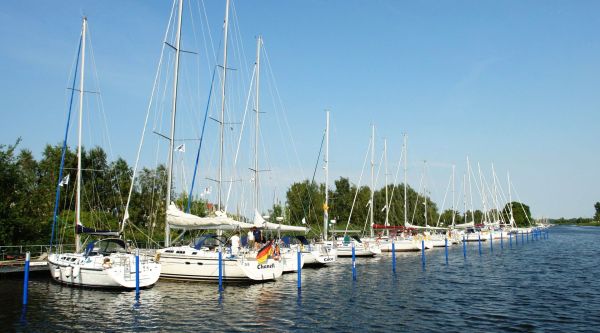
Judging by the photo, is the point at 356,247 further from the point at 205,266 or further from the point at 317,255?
the point at 205,266

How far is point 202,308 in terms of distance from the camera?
952 inches

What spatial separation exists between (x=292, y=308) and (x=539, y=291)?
17.7 m

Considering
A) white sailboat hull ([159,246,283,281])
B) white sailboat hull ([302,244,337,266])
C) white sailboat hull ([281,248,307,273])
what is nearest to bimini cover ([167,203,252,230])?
white sailboat hull ([159,246,283,281])

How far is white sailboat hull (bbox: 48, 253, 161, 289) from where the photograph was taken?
28094 millimetres

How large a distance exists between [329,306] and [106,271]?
43.2ft

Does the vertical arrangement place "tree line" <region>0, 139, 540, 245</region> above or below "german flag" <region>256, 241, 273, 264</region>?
above

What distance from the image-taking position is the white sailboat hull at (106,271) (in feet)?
92.2

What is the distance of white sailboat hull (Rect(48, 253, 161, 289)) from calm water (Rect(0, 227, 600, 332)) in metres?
0.62

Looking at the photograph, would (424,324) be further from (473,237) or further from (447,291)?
(473,237)

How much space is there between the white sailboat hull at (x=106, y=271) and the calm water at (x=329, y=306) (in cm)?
62

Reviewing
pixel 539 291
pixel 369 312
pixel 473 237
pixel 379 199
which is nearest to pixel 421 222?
pixel 379 199

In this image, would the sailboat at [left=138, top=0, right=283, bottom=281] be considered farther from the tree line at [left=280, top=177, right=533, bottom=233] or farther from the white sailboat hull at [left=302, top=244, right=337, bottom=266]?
the tree line at [left=280, top=177, right=533, bottom=233]

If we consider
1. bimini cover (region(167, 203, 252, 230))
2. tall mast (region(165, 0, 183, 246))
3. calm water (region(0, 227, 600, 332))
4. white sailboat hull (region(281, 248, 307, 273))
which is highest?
tall mast (region(165, 0, 183, 246))

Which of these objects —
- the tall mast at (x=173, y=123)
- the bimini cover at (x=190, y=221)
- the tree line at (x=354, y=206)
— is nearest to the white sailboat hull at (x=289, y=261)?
the bimini cover at (x=190, y=221)
